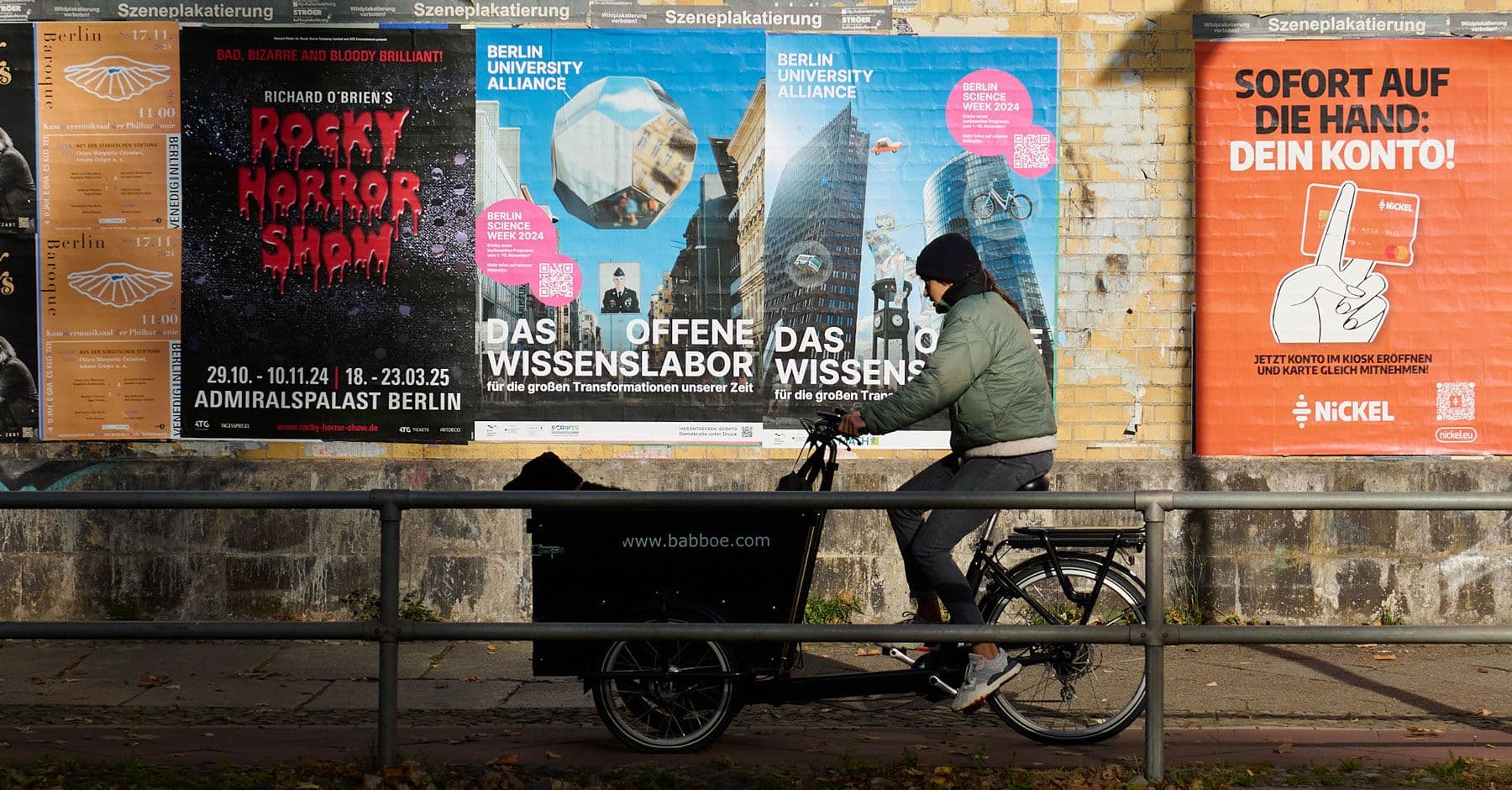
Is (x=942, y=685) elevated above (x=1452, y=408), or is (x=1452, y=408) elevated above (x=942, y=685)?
(x=1452, y=408)

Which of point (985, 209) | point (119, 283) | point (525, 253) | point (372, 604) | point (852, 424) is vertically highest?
point (985, 209)

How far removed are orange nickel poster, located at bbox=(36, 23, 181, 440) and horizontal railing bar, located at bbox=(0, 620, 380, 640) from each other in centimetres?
432

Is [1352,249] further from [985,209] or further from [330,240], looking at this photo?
[330,240]

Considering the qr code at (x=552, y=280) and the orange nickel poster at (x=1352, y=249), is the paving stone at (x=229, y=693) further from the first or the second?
the orange nickel poster at (x=1352, y=249)

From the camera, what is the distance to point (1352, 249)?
8.89 metres

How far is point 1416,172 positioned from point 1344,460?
1808mm

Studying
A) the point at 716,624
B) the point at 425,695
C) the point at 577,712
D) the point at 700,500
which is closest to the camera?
the point at 700,500

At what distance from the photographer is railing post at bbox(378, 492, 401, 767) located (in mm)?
4844

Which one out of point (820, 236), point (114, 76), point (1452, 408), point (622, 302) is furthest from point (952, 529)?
point (114, 76)

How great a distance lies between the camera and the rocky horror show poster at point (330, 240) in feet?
29.2

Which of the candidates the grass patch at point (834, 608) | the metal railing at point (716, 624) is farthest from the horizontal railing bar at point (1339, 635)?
the grass patch at point (834, 608)

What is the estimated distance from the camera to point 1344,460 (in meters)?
8.88

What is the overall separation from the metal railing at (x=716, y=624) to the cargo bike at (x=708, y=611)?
2.01ft

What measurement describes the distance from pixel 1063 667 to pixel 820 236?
396 centimetres
